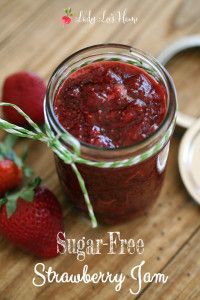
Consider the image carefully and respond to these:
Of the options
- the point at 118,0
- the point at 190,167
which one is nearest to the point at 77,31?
the point at 118,0

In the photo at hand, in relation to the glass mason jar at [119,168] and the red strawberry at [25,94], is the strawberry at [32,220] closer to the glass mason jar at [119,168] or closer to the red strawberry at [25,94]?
A: the glass mason jar at [119,168]

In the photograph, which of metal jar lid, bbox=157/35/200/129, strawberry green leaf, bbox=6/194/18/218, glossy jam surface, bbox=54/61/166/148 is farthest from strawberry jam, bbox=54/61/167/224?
metal jar lid, bbox=157/35/200/129

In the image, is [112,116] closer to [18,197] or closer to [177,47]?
[18,197]

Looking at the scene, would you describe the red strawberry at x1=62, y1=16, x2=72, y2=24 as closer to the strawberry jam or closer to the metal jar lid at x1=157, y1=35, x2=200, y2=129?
the metal jar lid at x1=157, y1=35, x2=200, y2=129

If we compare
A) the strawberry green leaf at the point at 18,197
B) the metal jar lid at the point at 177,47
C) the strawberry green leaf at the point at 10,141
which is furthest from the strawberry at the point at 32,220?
the metal jar lid at the point at 177,47

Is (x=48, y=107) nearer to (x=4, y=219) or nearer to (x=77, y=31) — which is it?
(x=4, y=219)
